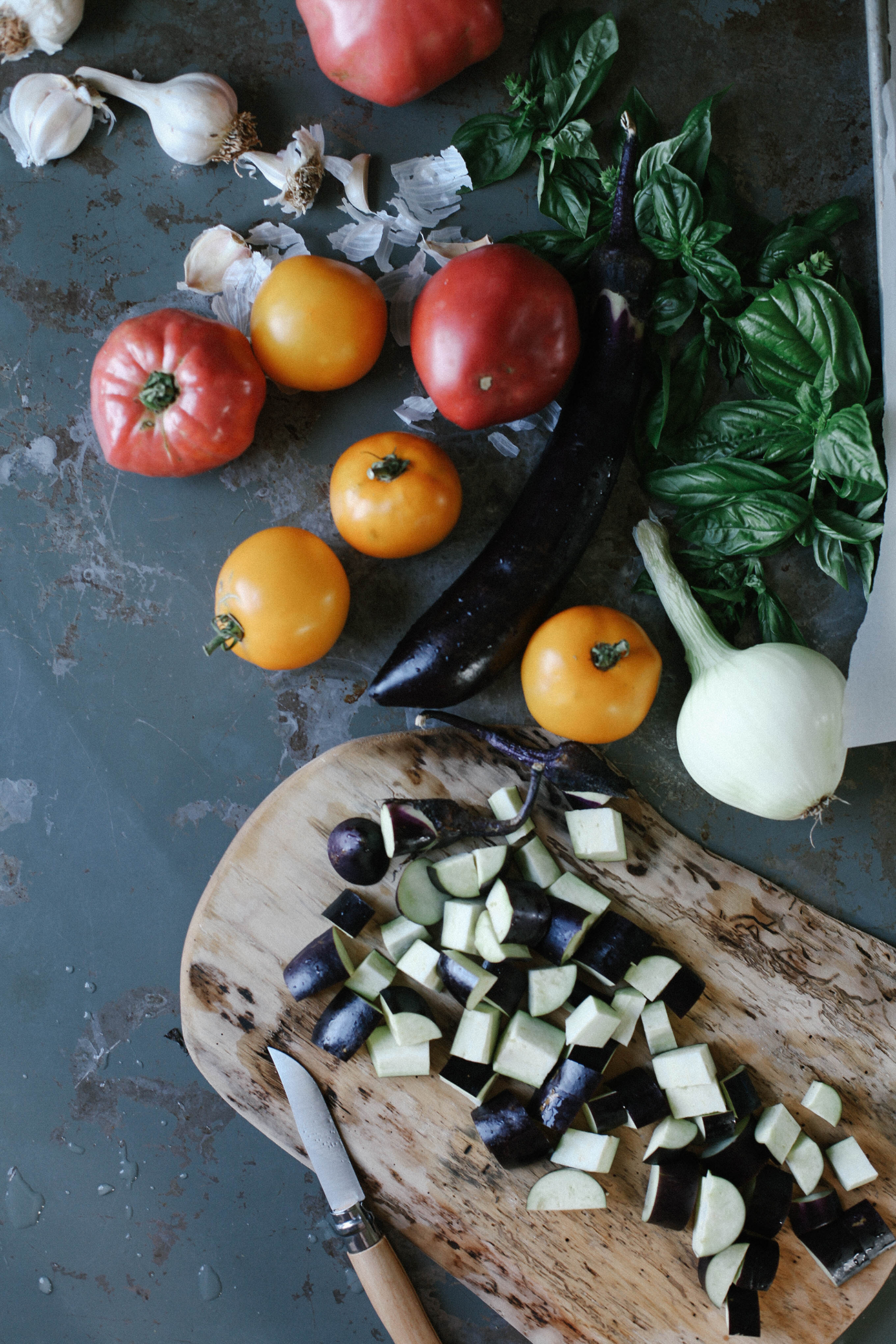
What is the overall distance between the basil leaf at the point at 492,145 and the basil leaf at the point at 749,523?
0.70m

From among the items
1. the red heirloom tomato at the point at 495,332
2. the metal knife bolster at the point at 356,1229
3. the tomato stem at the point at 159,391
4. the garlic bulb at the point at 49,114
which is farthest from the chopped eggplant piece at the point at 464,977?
the garlic bulb at the point at 49,114

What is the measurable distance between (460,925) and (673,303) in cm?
111

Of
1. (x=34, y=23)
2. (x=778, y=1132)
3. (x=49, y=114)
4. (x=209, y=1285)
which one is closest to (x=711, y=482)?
(x=778, y=1132)

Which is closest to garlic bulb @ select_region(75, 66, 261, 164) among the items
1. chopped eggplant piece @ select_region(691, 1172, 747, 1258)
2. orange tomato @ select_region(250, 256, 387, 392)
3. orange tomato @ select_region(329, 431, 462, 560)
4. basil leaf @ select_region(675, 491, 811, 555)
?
orange tomato @ select_region(250, 256, 387, 392)

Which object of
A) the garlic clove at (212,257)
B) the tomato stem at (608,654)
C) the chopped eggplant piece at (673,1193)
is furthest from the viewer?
the garlic clove at (212,257)

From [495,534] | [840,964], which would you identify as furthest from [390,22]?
[840,964]

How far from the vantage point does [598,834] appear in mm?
1444

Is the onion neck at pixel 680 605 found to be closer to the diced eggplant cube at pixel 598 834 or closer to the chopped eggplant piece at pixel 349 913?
the diced eggplant cube at pixel 598 834

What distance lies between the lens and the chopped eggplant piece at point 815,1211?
1424 millimetres

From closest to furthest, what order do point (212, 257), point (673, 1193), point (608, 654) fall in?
point (608, 654) < point (673, 1193) < point (212, 257)

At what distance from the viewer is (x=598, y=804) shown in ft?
4.78

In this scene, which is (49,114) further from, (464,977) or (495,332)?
(464,977)

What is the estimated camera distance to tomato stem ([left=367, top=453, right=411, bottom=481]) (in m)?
1.33

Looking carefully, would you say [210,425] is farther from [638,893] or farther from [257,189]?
[638,893]
